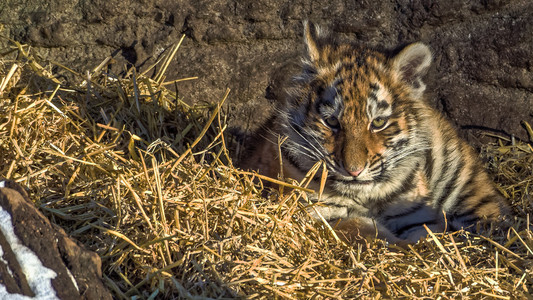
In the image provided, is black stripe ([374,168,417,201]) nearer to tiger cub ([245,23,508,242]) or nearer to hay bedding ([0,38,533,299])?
tiger cub ([245,23,508,242])

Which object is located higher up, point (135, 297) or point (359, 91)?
point (359, 91)

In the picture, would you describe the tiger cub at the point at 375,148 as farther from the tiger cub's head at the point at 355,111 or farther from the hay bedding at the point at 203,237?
the hay bedding at the point at 203,237

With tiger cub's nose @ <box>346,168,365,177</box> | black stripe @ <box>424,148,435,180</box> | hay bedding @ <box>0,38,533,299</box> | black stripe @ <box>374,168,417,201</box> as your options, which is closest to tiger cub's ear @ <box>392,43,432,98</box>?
black stripe @ <box>424,148,435,180</box>

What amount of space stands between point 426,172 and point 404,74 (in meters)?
0.65

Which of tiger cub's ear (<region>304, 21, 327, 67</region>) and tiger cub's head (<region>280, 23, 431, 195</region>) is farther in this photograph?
tiger cub's ear (<region>304, 21, 327, 67</region>)

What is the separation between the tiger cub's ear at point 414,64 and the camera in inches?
137

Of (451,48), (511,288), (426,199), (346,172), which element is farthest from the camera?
(451,48)

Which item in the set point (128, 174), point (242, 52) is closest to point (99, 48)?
point (242, 52)

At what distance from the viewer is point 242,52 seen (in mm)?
→ 4578

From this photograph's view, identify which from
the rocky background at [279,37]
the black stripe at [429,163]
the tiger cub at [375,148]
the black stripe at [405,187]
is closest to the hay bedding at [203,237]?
the tiger cub at [375,148]

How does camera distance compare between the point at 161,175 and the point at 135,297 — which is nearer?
the point at 135,297

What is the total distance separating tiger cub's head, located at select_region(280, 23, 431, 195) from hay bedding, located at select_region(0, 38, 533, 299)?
369mm

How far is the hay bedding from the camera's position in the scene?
251cm

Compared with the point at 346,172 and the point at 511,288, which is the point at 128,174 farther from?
the point at 511,288
